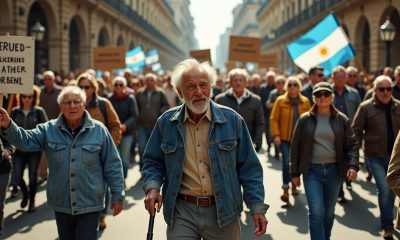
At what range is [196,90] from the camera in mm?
3338

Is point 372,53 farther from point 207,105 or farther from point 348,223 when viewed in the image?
point 207,105

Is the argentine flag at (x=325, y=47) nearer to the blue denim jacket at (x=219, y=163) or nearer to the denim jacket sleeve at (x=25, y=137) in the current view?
the blue denim jacket at (x=219, y=163)

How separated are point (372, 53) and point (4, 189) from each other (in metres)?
19.8

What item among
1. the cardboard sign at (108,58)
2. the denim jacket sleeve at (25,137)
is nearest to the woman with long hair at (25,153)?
the denim jacket sleeve at (25,137)

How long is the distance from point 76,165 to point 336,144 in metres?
2.57

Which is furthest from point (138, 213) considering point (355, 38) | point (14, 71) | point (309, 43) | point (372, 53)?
point (355, 38)

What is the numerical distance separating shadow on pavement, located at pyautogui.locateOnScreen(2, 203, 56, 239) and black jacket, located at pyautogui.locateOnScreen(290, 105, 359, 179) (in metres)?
3.33

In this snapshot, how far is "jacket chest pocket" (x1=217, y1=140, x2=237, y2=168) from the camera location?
10.9 ft

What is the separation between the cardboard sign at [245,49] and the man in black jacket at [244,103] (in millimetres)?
5100

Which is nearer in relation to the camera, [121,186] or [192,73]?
[192,73]

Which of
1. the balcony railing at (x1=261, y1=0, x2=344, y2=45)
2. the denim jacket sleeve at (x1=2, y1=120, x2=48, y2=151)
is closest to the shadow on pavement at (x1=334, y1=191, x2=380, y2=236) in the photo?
the denim jacket sleeve at (x1=2, y1=120, x2=48, y2=151)

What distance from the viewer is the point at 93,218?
4.12 meters

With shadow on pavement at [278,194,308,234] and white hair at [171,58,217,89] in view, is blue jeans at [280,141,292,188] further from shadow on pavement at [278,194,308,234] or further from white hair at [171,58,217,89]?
white hair at [171,58,217,89]

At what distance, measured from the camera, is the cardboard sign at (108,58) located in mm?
13797
